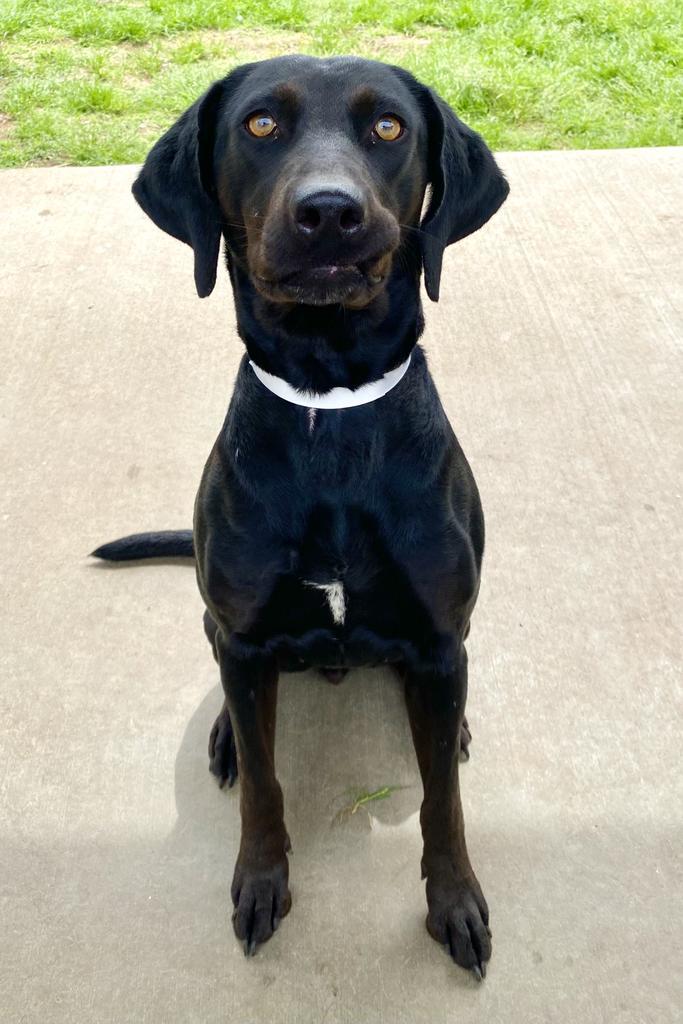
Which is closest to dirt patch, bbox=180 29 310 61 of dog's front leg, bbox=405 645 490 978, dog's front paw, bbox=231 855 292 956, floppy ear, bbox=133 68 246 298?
floppy ear, bbox=133 68 246 298

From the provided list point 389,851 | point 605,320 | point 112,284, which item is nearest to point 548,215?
point 605,320

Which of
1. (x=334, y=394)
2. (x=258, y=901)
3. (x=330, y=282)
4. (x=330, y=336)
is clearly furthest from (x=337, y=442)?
(x=258, y=901)

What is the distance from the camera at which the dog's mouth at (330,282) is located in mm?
1861

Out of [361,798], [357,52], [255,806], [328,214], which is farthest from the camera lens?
[357,52]

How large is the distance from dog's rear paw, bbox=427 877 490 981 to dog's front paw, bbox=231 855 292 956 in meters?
0.30

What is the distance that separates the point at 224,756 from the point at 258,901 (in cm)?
39

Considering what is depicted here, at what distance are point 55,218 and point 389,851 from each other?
3115 mm

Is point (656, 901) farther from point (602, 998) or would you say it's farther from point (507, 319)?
point (507, 319)

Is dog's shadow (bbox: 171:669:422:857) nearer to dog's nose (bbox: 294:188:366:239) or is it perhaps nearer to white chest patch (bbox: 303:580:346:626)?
white chest patch (bbox: 303:580:346:626)

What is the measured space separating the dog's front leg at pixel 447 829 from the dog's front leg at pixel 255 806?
0.29m

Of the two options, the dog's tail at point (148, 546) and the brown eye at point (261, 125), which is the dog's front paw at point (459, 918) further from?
the brown eye at point (261, 125)

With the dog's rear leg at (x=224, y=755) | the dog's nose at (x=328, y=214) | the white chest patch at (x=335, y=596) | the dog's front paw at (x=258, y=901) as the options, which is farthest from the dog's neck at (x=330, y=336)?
the dog's front paw at (x=258, y=901)

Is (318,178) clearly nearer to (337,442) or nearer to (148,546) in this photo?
(337,442)

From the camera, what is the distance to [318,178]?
1.79 meters
